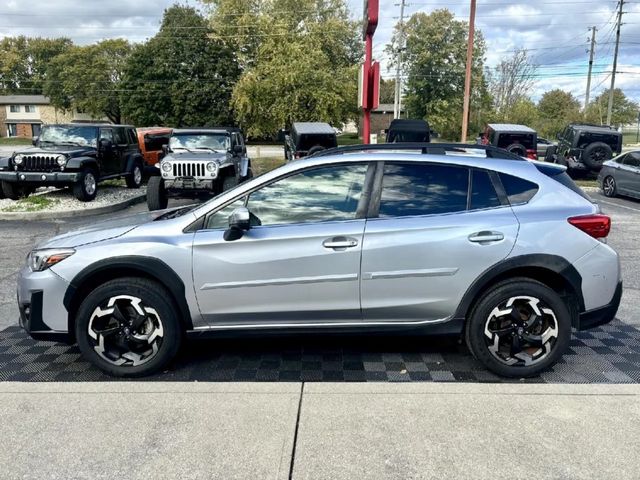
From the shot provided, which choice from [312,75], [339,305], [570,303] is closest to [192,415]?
[339,305]

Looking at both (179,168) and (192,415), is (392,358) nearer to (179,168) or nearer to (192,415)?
(192,415)

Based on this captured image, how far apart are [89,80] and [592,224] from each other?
71.6m

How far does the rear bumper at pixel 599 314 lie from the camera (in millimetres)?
3754

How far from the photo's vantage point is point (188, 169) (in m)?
11.1

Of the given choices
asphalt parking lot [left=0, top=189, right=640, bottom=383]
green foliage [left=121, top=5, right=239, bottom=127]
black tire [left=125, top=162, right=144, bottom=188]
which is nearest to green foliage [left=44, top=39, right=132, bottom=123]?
green foliage [left=121, top=5, right=239, bottom=127]

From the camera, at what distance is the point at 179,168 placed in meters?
11.1

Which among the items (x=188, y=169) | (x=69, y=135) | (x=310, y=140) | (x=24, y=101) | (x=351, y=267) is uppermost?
(x=24, y=101)

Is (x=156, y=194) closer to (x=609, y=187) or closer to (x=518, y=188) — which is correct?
(x=518, y=188)

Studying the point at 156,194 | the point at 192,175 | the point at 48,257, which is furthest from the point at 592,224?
the point at 156,194

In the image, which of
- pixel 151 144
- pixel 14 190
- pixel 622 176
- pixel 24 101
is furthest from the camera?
pixel 24 101

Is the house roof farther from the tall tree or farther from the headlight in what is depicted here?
the headlight

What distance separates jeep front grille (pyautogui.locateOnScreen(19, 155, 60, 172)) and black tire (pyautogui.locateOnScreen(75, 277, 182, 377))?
9.37 meters

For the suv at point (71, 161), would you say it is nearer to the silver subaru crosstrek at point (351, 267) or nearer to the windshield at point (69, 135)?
the windshield at point (69, 135)

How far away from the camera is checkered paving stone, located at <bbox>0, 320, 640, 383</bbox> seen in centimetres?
376
